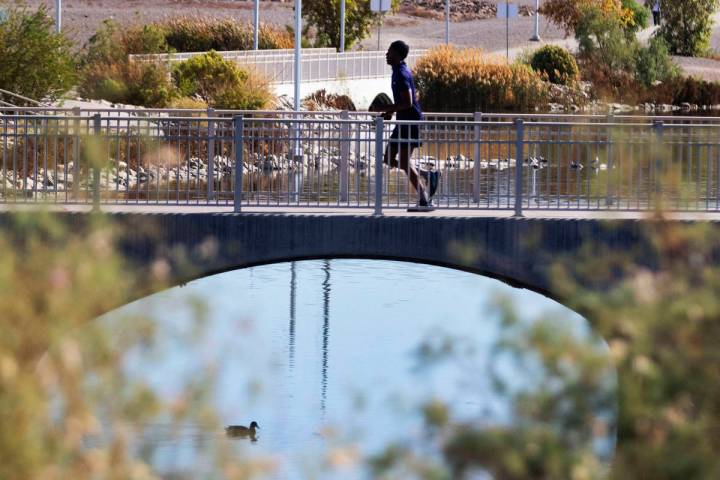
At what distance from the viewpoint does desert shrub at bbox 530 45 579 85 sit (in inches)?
2432

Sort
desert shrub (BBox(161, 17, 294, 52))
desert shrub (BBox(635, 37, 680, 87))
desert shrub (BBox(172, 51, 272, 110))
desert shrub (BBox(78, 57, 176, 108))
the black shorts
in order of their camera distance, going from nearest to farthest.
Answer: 1. the black shorts
2. desert shrub (BBox(78, 57, 176, 108))
3. desert shrub (BBox(172, 51, 272, 110))
4. desert shrub (BBox(161, 17, 294, 52))
5. desert shrub (BBox(635, 37, 680, 87))

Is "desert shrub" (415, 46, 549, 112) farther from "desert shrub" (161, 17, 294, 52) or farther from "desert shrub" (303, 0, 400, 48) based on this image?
"desert shrub" (303, 0, 400, 48)

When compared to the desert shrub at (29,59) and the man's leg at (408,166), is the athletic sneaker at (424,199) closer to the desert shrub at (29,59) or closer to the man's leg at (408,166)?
the man's leg at (408,166)

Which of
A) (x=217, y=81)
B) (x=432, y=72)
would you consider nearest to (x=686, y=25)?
(x=432, y=72)

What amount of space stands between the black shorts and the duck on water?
2.69 meters

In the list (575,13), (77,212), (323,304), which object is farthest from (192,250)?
(575,13)

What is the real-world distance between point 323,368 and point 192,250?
3514 millimetres

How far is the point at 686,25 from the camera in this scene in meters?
80.3

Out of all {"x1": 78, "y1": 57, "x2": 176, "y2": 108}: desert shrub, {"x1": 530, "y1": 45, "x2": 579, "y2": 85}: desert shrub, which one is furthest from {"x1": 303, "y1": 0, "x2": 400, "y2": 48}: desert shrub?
{"x1": 78, "y1": 57, "x2": 176, "y2": 108}: desert shrub

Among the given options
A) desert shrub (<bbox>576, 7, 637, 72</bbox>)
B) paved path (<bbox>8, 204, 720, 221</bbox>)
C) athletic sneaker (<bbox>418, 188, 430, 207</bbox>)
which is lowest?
paved path (<bbox>8, 204, 720, 221</bbox>)

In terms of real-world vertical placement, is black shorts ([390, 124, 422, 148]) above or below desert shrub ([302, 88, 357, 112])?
below

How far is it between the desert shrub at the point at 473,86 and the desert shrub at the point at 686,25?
30.4 meters

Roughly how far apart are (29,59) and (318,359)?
47.8ft

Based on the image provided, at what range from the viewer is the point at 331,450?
500 centimetres
